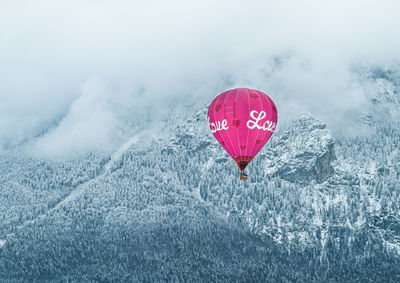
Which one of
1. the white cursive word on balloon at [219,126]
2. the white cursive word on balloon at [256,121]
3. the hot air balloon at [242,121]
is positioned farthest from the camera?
the white cursive word on balloon at [219,126]

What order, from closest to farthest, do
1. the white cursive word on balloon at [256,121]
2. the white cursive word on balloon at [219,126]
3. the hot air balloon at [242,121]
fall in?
the hot air balloon at [242,121], the white cursive word on balloon at [256,121], the white cursive word on balloon at [219,126]

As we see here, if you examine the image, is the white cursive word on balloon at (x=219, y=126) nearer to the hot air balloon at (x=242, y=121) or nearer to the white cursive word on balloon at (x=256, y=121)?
the hot air balloon at (x=242, y=121)

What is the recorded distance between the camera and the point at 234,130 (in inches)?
4596

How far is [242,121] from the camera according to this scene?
381 feet

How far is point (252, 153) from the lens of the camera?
385 ft

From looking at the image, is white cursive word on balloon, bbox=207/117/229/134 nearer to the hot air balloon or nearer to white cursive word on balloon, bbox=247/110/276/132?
the hot air balloon

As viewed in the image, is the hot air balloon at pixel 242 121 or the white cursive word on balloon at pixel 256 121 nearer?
the hot air balloon at pixel 242 121

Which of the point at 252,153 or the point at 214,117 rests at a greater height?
the point at 214,117

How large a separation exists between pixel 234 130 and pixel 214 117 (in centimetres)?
524

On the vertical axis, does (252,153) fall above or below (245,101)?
below

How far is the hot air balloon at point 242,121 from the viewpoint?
381 feet

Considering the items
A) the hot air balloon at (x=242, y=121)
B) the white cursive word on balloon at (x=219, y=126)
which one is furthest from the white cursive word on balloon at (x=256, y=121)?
the white cursive word on balloon at (x=219, y=126)

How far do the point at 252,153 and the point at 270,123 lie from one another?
692cm

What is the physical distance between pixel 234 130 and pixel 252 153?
5460 mm
